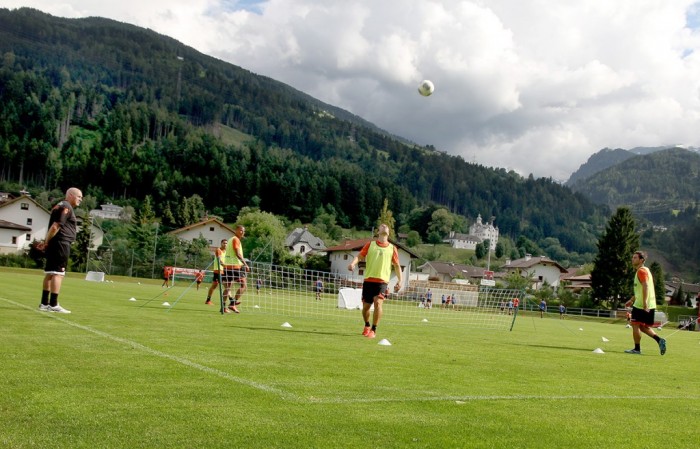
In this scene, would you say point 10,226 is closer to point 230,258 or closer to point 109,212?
point 109,212

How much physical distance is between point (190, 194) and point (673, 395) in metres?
153

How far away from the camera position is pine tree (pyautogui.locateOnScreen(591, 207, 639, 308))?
75.5m

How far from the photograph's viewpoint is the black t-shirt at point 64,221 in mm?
11555

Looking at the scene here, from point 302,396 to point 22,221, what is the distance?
3916 inches

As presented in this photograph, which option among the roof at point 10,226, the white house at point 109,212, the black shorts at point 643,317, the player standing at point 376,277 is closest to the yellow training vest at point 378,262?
the player standing at point 376,277

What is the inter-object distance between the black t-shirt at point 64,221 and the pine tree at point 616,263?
73.5 metres

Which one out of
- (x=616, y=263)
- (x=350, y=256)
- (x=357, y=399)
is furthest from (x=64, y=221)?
(x=616, y=263)

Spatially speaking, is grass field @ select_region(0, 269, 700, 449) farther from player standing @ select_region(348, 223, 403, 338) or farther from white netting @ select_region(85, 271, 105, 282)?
white netting @ select_region(85, 271, 105, 282)

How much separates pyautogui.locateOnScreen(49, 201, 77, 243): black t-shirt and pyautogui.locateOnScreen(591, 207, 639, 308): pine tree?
73528 millimetres

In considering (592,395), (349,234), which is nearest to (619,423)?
(592,395)

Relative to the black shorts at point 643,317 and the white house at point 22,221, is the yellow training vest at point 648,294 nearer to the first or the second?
the black shorts at point 643,317

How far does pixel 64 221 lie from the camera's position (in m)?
11.6

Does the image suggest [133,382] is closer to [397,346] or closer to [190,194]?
[397,346]

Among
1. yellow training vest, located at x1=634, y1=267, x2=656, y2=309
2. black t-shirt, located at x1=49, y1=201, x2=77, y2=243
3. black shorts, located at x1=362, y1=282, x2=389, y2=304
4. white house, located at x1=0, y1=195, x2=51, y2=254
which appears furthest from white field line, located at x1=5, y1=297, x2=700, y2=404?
white house, located at x1=0, y1=195, x2=51, y2=254
